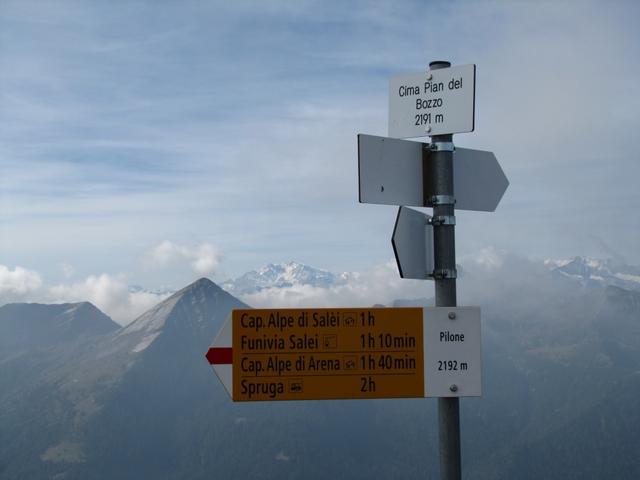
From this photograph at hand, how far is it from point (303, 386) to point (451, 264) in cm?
193

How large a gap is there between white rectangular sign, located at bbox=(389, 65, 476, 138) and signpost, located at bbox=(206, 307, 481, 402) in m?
1.89

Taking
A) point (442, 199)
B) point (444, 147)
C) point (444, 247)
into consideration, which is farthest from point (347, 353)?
point (444, 147)

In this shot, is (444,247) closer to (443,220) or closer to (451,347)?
(443,220)

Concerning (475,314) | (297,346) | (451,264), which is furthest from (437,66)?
(297,346)

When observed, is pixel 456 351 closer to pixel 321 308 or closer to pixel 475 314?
pixel 475 314

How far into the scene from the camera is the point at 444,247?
24.6 feet

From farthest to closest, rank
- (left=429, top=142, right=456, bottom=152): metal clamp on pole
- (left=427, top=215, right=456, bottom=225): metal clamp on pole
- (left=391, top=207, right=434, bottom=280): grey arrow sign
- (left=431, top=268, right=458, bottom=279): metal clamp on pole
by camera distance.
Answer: (left=429, top=142, right=456, bottom=152): metal clamp on pole
(left=427, top=215, right=456, bottom=225): metal clamp on pole
(left=431, top=268, right=458, bottom=279): metal clamp on pole
(left=391, top=207, right=434, bottom=280): grey arrow sign

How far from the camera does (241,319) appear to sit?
750 cm

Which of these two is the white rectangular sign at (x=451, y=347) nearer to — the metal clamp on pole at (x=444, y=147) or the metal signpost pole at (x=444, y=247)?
the metal signpost pole at (x=444, y=247)

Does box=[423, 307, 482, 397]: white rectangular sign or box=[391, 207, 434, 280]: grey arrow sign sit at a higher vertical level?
box=[391, 207, 434, 280]: grey arrow sign

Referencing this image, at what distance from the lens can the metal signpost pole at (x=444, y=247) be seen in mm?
7289

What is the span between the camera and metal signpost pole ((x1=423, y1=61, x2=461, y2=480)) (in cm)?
729

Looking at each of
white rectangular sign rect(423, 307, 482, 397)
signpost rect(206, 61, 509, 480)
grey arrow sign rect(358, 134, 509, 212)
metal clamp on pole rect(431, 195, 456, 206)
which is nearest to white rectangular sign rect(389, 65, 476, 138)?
signpost rect(206, 61, 509, 480)

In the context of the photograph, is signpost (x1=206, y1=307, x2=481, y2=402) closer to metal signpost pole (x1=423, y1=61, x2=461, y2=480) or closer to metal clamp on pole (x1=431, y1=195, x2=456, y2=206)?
metal signpost pole (x1=423, y1=61, x2=461, y2=480)
